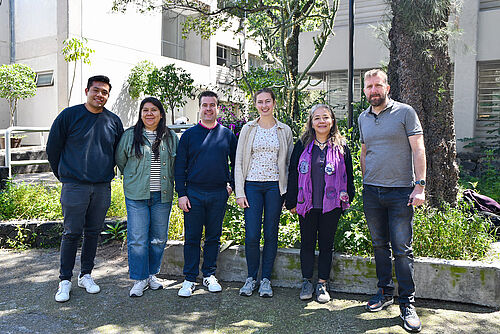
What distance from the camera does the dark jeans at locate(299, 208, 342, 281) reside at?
412cm

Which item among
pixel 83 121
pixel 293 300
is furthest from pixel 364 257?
pixel 83 121

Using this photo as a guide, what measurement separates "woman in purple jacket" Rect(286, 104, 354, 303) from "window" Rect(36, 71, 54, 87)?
13.4 m

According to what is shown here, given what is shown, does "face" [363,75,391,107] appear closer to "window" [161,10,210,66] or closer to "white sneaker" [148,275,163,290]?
"white sneaker" [148,275,163,290]

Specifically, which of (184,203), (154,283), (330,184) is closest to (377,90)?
(330,184)

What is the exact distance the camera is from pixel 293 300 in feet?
13.7

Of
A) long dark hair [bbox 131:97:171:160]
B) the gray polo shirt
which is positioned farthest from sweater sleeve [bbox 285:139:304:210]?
A: long dark hair [bbox 131:97:171:160]

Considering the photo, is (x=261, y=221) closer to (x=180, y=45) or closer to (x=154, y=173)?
(x=154, y=173)

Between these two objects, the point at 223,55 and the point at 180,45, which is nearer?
the point at 180,45

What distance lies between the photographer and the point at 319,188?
4078 millimetres

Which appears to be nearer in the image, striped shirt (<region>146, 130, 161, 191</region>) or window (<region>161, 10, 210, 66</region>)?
striped shirt (<region>146, 130, 161, 191</region>)

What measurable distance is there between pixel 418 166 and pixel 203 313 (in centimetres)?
222

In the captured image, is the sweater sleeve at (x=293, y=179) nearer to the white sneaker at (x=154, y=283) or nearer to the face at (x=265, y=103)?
the face at (x=265, y=103)

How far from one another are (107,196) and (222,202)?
3.74 ft

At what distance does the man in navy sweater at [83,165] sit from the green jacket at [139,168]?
0.12 meters
